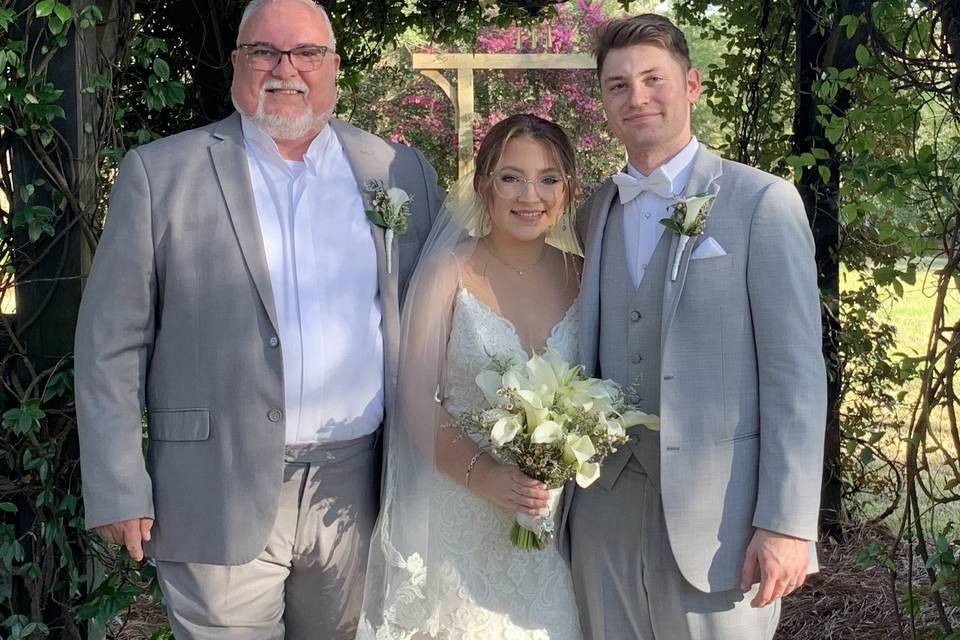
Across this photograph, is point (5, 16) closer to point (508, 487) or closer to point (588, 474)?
point (508, 487)

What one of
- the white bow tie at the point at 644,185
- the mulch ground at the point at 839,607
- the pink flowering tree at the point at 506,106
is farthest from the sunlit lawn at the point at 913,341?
the pink flowering tree at the point at 506,106

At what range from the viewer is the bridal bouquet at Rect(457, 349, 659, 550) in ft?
8.11

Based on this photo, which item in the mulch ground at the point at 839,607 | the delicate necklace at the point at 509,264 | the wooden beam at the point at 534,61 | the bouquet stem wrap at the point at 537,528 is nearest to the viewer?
the bouquet stem wrap at the point at 537,528

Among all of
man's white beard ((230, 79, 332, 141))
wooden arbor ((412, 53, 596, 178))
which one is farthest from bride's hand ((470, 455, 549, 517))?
wooden arbor ((412, 53, 596, 178))

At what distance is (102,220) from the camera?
11.4 feet

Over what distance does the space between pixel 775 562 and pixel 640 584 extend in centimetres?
35

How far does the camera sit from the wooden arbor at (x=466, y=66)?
9727 millimetres

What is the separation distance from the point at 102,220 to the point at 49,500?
91cm

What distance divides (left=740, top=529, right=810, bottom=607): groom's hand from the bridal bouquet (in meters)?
0.38

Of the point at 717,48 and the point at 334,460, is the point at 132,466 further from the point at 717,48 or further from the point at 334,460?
the point at 717,48

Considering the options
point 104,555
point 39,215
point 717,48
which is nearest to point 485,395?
point 39,215

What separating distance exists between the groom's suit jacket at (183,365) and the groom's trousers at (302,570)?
0.25 ft

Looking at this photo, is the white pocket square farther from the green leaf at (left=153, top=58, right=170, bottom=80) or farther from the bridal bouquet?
the green leaf at (left=153, top=58, right=170, bottom=80)

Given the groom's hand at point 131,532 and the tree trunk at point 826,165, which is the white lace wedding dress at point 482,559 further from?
the tree trunk at point 826,165
